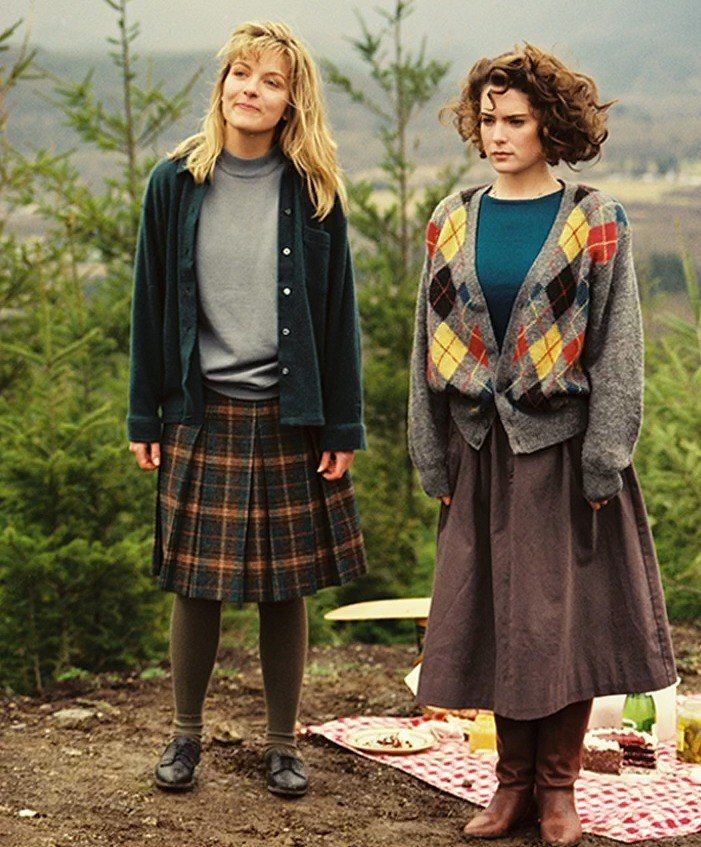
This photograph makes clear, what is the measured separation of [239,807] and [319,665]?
2.10 meters

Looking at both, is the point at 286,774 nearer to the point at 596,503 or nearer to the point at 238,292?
the point at 596,503

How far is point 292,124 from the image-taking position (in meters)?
3.83

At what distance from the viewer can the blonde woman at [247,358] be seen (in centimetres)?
376

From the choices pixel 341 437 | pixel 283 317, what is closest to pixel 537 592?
pixel 341 437

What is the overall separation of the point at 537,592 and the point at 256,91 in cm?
145

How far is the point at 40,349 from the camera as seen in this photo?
270 inches

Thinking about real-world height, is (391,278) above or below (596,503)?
above

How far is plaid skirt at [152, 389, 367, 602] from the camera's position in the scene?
3.80 meters

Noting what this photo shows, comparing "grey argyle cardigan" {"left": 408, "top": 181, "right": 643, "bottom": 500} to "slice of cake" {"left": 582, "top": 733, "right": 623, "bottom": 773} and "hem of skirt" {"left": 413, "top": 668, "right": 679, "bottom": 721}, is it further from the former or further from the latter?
"slice of cake" {"left": 582, "top": 733, "right": 623, "bottom": 773}

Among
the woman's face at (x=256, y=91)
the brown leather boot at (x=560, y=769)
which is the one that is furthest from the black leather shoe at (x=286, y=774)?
the woman's face at (x=256, y=91)

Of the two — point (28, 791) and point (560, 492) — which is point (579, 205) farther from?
point (28, 791)

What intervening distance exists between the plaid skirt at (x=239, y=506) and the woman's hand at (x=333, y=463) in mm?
40

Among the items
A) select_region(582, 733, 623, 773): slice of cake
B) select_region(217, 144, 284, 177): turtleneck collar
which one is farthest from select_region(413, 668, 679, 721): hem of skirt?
select_region(217, 144, 284, 177): turtleneck collar

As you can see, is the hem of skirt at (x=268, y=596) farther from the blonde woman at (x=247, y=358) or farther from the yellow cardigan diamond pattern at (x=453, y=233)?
the yellow cardigan diamond pattern at (x=453, y=233)
